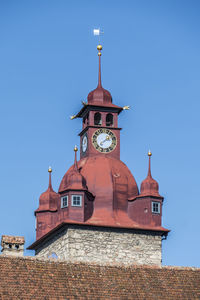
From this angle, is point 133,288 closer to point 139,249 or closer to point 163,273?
point 163,273

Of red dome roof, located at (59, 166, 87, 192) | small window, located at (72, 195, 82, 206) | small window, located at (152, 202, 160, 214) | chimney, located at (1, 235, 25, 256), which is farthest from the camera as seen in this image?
small window, located at (152, 202, 160, 214)

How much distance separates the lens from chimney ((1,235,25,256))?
58.7 metres

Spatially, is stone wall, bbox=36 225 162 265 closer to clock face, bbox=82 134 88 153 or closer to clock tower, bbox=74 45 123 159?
clock tower, bbox=74 45 123 159

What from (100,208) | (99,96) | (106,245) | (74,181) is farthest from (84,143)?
(106,245)

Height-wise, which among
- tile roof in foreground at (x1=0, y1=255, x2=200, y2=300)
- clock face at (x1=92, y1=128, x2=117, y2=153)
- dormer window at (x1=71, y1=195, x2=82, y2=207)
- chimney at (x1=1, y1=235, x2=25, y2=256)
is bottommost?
tile roof in foreground at (x1=0, y1=255, x2=200, y2=300)

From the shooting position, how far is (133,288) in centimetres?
5431

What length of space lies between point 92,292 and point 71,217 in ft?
54.1

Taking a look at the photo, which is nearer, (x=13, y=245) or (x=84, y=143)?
(x=13, y=245)

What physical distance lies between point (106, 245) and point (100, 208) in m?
2.77

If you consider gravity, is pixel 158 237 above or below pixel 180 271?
above

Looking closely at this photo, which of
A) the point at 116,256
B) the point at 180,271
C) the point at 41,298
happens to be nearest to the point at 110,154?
the point at 116,256

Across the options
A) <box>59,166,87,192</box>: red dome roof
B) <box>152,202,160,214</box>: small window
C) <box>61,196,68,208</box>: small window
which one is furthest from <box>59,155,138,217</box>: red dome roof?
<box>152,202,160,214</box>: small window

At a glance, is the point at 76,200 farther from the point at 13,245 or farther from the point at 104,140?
the point at 13,245

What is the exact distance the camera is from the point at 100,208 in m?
71.2
